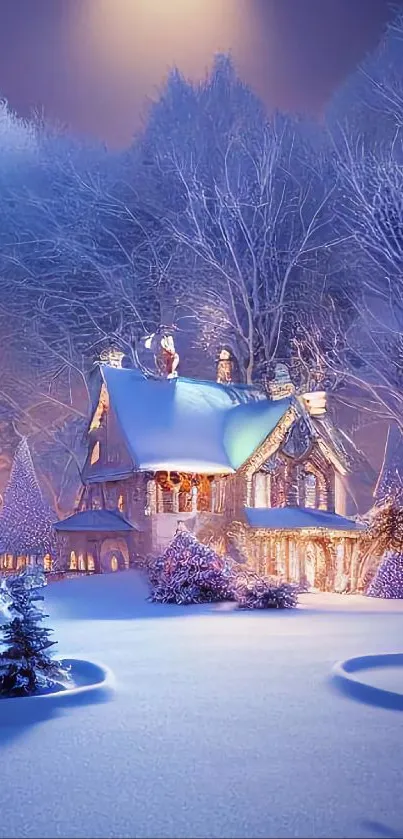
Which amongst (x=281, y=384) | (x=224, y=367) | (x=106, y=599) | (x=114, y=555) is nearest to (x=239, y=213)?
(x=224, y=367)

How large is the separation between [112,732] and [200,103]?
2860 cm

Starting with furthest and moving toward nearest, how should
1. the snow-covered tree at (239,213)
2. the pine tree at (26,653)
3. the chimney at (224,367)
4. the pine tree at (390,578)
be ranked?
the snow-covered tree at (239,213), the chimney at (224,367), the pine tree at (390,578), the pine tree at (26,653)

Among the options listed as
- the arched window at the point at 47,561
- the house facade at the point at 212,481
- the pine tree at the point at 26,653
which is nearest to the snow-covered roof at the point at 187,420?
the house facade at the point at 212,481

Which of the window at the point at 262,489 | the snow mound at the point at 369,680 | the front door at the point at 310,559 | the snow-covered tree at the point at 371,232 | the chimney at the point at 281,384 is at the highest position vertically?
the snow-covered tree at the point at 371,232

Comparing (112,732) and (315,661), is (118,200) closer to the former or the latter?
(315,661)

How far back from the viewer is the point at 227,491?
2331 cm

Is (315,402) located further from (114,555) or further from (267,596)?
(267,596)

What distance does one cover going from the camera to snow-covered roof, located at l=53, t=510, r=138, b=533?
22.8 metres

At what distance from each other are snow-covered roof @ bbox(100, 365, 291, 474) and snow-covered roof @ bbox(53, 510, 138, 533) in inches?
72.0

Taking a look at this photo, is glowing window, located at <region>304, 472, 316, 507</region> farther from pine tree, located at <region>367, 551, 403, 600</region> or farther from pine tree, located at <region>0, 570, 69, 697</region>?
pine tree, located at <region>0, 570, 69, 697</region>

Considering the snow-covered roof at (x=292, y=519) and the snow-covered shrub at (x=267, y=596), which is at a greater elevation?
the snow-covered roof at (x=292, y=519)

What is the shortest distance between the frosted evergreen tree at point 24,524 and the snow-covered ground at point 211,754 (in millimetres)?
16832

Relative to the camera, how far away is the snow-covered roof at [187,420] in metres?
22.8

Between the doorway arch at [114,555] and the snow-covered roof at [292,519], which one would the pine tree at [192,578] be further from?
the doorway arch at [114,555]
